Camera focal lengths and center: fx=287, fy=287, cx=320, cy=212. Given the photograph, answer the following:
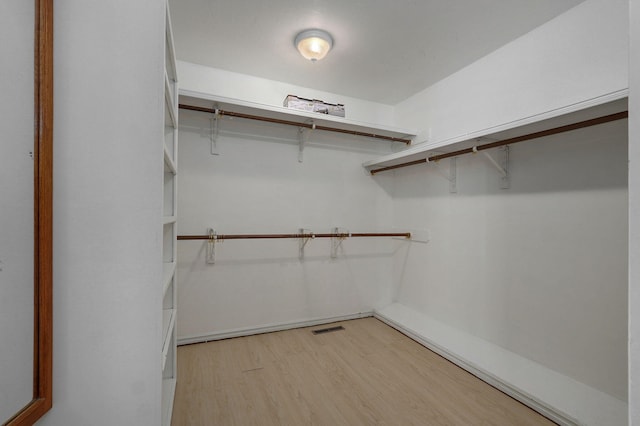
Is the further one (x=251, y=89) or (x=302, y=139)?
(x=302, y=139)

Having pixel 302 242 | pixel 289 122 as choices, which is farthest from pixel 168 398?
pixel 289 122

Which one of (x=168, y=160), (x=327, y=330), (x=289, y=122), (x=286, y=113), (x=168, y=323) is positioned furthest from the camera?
(x=327, y=330)

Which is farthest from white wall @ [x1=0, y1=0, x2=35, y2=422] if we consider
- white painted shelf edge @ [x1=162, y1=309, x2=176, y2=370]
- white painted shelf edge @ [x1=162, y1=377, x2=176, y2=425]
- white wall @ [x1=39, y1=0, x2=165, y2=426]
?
white painted shelf edge @ [x1=162, y1=377, x2=176, y2=425]

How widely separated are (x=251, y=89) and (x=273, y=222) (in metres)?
1.29

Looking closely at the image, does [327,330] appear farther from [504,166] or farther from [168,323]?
[504,166]

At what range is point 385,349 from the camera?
2.40 metres

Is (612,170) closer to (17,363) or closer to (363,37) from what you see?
(363,37)

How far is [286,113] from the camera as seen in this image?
2.43m

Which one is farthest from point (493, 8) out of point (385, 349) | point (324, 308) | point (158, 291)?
point (324, 308)

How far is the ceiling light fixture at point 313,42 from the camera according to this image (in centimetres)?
203

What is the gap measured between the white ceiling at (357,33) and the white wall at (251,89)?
7cm

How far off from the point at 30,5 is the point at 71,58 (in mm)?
135

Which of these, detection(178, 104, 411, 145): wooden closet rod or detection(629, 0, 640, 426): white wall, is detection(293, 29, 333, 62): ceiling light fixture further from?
detection(629, 0, 640, 426): white wall

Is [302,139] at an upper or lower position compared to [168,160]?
upper
